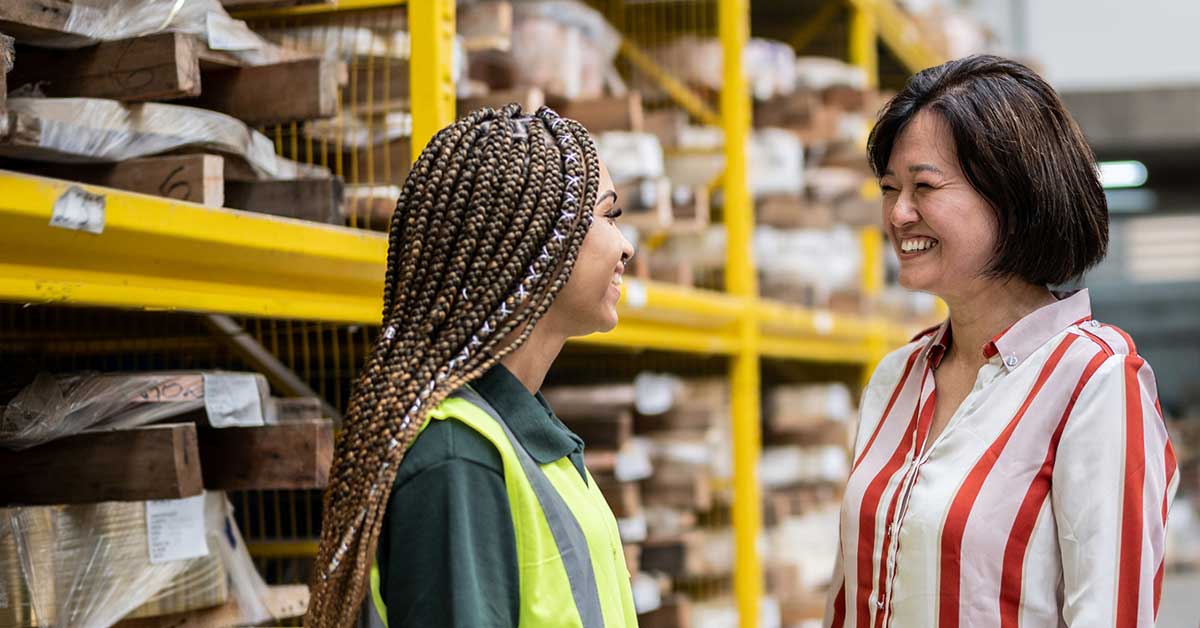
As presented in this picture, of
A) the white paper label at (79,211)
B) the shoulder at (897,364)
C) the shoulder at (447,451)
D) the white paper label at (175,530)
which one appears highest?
the white paper label at (79,211)

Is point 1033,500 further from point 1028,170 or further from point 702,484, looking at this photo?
point 702,484

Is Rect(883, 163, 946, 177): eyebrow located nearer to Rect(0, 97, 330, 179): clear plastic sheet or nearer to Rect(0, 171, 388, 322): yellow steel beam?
Rect(0, 171, 388, 322): yellow steel beam

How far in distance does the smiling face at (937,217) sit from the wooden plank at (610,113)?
5.70 ft

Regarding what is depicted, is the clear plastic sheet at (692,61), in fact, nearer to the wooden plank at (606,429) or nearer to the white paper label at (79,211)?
the wooden plank at (606,429)

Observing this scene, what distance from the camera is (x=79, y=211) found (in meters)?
1.78

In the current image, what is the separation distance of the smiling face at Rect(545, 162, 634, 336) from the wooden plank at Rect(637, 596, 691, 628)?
→ 2.63 m

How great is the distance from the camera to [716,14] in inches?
212

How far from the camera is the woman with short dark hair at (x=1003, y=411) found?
2.01m

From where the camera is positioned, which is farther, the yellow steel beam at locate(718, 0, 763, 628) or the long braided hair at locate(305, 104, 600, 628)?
the yellow steel beam at locate(718, 0, 763, 628)

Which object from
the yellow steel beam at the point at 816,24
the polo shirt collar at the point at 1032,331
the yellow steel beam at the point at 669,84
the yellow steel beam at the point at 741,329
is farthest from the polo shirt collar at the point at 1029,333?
the yellow steel beam at the point at 816,24

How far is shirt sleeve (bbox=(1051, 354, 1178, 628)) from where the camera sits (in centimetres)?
197

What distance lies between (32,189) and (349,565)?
614 millimetres

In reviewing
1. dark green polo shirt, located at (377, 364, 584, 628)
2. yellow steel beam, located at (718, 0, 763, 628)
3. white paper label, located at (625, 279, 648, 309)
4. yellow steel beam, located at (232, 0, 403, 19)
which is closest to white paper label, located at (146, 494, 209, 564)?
dark green polo shirt, located at (377, 364, 584, 628)

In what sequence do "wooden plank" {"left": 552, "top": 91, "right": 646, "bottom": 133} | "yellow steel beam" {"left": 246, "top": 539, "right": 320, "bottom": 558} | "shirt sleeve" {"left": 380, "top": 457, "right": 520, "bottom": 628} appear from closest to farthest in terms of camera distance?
"shirt sleeve" {"left": 380, "top": 457, "right": 520, "bottom": 628}, "yellow steel beam" {"left": 246, "top": 539, "right": 320, "bottom": 558}, "wooden plank" {"left": 552, "top": 91, "right": 646, "bottom": 133}
